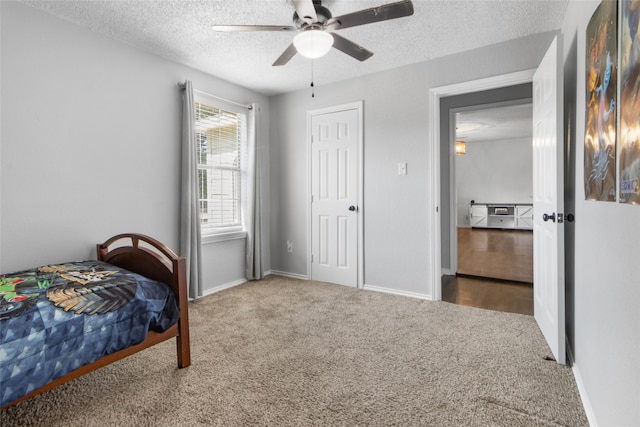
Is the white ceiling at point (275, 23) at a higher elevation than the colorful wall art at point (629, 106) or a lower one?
higher

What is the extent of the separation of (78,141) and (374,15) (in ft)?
7.59

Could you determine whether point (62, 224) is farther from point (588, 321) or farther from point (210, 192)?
point (588, 321)

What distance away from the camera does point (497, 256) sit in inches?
209

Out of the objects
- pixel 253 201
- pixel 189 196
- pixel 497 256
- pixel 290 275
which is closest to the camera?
pixel 189 196

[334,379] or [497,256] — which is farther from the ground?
[497,256]

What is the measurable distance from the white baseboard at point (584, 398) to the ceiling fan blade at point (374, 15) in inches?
85.0

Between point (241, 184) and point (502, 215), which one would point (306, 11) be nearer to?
point (241, 184)

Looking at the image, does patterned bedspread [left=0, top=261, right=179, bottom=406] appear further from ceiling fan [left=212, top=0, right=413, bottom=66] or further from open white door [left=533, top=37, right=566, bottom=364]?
open white door [left=533, top=37, right=566, bottom=364]

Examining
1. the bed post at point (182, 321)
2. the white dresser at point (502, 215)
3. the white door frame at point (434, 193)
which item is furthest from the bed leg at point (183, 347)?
the white dresser at point (502, 215)

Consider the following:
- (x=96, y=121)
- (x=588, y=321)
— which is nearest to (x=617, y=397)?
(x=588, y=321)

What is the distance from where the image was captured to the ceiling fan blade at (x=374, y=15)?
5.83 ft

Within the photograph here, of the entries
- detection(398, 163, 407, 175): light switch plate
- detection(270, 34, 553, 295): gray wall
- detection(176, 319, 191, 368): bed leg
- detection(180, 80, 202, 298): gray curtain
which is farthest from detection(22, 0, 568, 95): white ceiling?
detection(176, 319, 191, 368): bed leg

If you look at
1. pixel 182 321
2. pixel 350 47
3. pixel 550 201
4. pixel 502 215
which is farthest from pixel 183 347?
pixel 502 215

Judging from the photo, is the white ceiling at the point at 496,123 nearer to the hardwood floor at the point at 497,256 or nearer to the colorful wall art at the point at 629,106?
the hardwood floor at the point at 497,256
